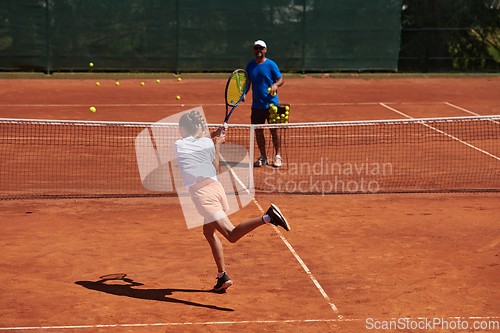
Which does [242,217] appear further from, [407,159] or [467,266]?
[407,159]

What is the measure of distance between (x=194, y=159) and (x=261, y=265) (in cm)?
154

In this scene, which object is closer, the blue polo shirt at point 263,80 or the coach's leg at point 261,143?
the blue polo shirt at point 263,80


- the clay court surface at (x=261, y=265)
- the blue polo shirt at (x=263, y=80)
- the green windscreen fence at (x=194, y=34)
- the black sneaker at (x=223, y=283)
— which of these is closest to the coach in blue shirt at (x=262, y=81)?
the blue polo shirt at (x=263, y=80)

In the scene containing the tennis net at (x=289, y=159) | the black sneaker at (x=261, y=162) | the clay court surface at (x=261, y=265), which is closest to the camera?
the clay court surface at (x=261, y=265)

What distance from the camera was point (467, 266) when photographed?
20.8ft

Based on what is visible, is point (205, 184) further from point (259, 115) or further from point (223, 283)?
point (259, 115)

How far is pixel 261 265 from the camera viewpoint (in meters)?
6.34

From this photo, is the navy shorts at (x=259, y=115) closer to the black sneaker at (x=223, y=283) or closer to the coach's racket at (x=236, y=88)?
the coach's racket at (x=236, y=88)

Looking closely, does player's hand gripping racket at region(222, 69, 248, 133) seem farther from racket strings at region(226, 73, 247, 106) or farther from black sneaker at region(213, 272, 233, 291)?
black sneaker at region(213, 272, 233, 291)

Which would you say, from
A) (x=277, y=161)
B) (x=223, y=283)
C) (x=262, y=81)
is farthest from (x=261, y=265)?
(x=262, y=81)

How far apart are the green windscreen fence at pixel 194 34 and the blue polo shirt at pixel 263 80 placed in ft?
37.2

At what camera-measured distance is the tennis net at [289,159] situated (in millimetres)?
9430

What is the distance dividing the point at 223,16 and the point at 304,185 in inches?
508

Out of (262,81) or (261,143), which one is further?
(261,143)
